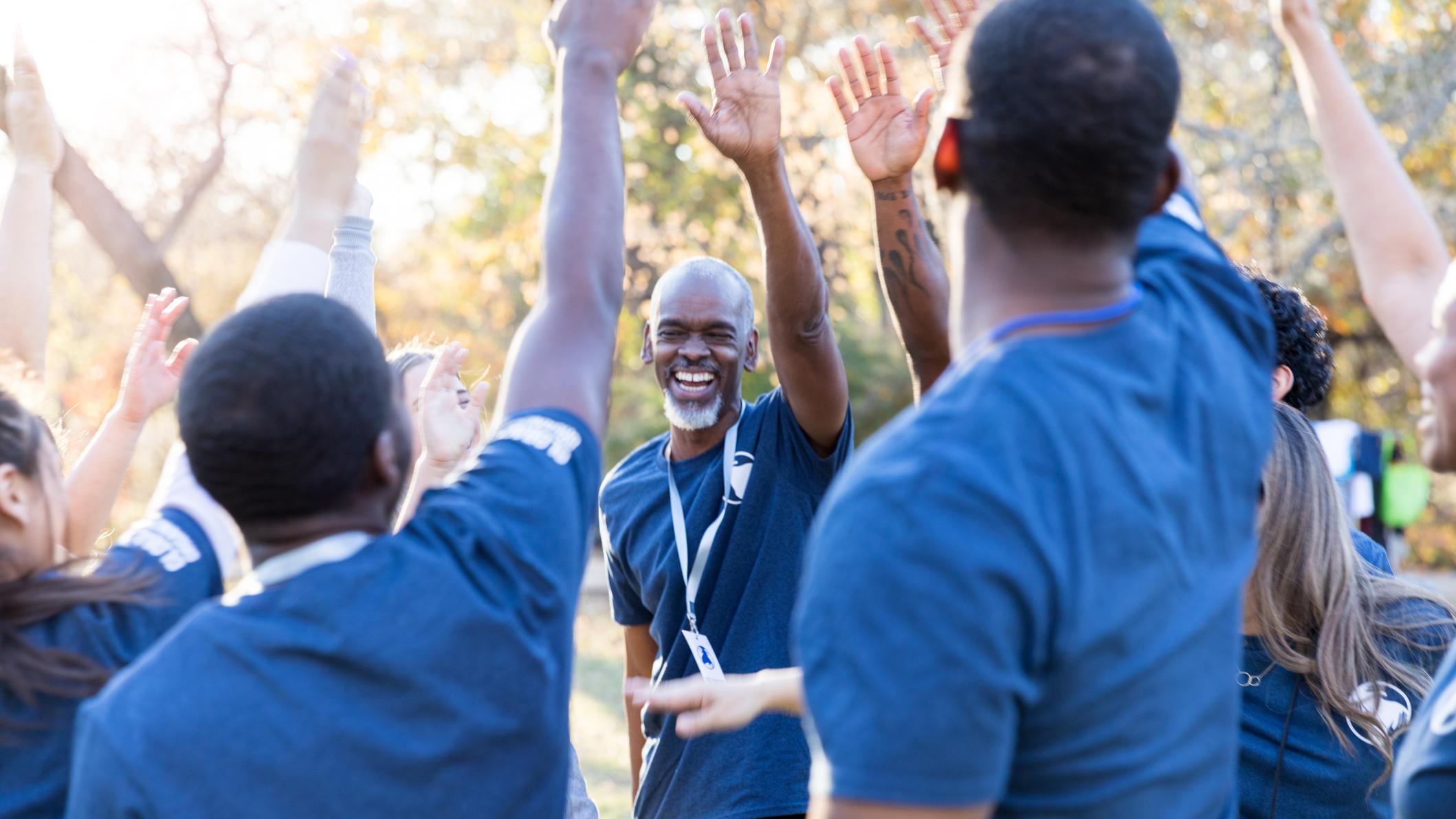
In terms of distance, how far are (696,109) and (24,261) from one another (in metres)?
1.71

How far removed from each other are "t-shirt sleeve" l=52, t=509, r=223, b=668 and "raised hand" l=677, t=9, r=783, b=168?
186 cm

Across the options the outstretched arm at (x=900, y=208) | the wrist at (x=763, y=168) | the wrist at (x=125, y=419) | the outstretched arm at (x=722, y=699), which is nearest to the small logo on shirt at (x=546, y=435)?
the outstretched arm at (x=722, y=699)

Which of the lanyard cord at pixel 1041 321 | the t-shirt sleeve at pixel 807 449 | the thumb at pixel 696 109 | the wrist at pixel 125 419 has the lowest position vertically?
the t-shirt sleeve at pixel 807 449

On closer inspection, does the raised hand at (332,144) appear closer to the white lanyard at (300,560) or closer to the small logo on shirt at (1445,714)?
the white lanyard at (300,560)

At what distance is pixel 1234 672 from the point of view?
172 centimetres

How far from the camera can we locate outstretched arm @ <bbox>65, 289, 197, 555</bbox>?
2705 millimetres

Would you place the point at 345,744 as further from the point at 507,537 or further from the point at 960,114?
the point at 960,114

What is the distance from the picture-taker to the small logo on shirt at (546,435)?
6.33 feet

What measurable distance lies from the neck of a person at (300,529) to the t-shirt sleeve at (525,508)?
8 centimetres

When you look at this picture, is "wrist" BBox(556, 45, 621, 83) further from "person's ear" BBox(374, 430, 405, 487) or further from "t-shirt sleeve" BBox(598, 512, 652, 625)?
"t-shirt sleeve" BBox(598, 512, 652, 625)

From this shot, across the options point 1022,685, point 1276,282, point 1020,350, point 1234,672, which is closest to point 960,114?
point 1020,350

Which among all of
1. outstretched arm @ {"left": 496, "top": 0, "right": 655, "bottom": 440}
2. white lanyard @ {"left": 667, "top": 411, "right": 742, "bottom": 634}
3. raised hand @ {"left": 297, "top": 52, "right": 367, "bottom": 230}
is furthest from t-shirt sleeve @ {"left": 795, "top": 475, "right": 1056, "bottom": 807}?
white lanyard @ {"left": 667, "top": 411, "right": 742, "bottom": 634}

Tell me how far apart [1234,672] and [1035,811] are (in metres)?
0.40

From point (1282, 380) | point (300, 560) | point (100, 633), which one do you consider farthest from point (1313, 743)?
point (100, 633)
